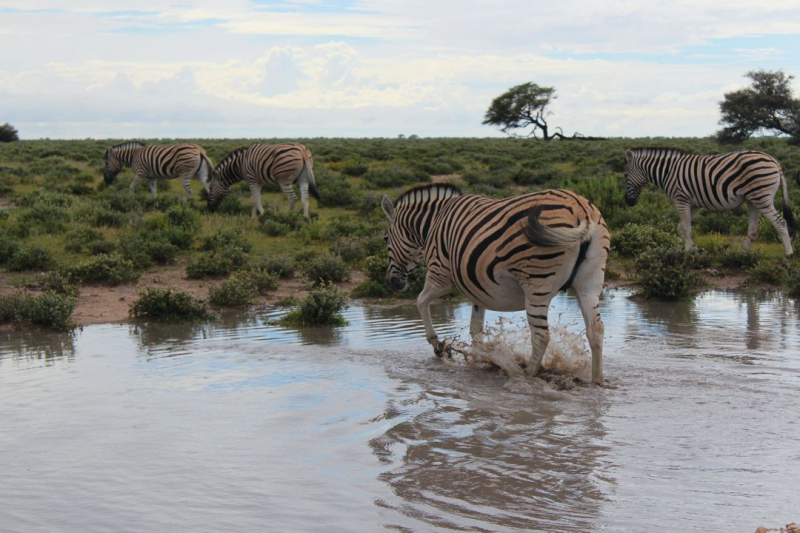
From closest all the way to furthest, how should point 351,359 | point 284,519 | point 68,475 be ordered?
1. point 284,519
2. point 68,475
3. point 351,359

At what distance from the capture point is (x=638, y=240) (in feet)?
→ 45.9

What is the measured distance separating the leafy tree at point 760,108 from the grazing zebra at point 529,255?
105 feet

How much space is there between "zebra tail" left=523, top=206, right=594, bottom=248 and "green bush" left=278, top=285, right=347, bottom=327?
4.26 metres

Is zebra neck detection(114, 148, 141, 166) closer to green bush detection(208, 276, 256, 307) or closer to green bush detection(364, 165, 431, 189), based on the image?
green bush detection(364, 165, 431, 189)

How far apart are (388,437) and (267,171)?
1424cm

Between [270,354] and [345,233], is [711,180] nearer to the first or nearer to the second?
[345,233]

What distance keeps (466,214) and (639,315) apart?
3.96 metres

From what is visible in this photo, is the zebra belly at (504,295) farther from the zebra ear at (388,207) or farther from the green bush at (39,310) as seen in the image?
the green bush at (39,310)

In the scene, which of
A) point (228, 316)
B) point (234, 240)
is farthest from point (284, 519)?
point (234, 240)

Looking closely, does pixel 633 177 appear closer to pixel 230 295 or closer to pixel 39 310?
pixel 230 295

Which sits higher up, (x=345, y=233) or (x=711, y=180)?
(x=711, y=180)

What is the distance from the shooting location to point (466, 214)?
7625 mm

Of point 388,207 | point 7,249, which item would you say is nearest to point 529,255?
point 388,207

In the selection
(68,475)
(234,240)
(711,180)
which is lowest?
(68,475)
